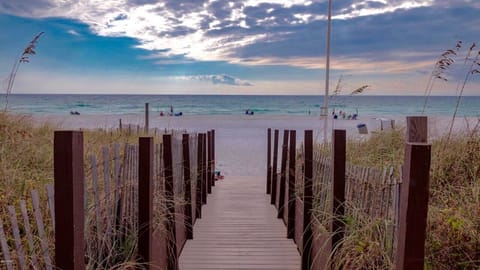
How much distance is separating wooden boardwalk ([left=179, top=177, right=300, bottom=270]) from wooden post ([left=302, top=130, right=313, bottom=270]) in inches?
14.4

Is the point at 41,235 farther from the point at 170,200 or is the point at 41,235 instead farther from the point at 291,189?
the point at 291,189

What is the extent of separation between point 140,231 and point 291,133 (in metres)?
3.26

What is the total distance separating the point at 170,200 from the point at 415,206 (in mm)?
2314

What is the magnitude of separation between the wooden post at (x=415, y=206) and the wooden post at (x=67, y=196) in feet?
4.21

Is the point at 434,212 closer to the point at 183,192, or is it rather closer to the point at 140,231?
the point at 140,231

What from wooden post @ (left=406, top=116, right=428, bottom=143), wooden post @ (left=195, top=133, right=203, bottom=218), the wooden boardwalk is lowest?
the wooden boardwalk

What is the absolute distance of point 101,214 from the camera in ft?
8.80

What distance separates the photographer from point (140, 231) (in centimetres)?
282

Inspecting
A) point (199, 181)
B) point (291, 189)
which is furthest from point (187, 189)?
point (199, 181)

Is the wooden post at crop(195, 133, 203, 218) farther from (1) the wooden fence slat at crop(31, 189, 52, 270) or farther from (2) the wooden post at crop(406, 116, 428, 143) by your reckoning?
(2) the wooden post at crop(406, 116, 428, 143)

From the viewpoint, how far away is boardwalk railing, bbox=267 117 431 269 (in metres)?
1.66

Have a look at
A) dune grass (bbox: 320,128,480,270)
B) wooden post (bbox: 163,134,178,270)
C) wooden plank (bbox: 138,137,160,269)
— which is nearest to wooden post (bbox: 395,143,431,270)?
dune grass (bbox: 320,128,480,270)

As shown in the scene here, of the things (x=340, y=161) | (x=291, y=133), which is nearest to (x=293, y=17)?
(x=291, y=133)

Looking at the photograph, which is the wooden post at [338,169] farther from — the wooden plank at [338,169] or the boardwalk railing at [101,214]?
the boardwalk railing at [101,214]
